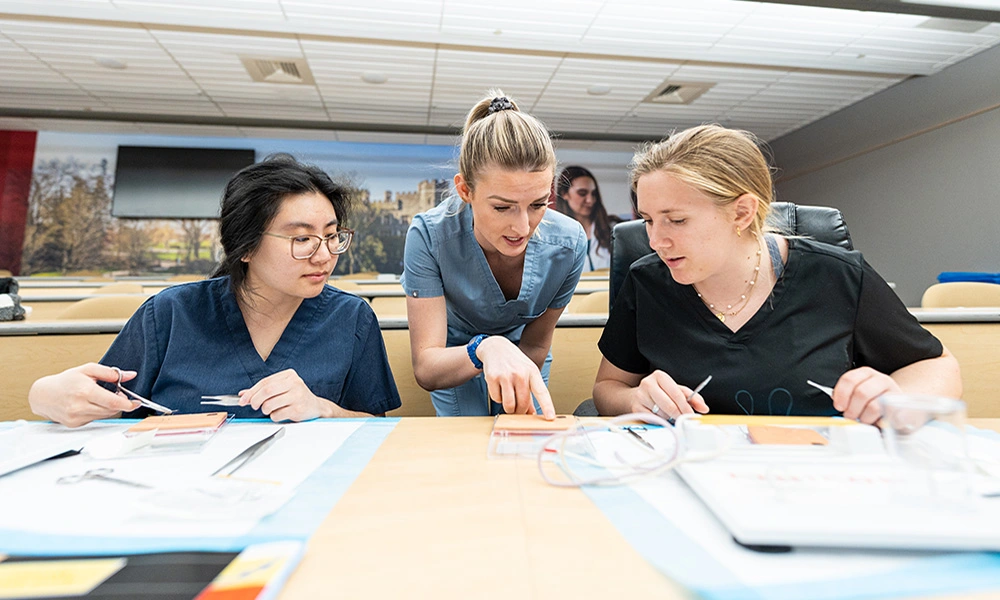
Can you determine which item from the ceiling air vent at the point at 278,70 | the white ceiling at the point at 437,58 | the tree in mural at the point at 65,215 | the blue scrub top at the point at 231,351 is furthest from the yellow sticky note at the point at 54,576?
the tree in mural at the point at 65,215

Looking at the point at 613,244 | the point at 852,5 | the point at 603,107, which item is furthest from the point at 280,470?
the point at 603,107

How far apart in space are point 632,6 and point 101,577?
4.62m

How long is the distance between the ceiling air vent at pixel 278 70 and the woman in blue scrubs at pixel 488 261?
445 centimetres

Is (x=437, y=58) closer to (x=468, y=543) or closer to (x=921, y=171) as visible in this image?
(x=921, y=171)

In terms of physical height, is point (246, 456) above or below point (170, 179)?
below

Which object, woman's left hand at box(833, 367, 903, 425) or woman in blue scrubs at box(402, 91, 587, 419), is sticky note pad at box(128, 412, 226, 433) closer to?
woman in blue scrubs at box(402, 91, 587, 419)

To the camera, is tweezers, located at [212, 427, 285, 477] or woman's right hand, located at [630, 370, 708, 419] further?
woman's right hand, located at [630, 370, 708, 419]

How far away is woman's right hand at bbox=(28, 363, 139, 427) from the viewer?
845mm

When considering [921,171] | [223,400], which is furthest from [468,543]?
[921,171]

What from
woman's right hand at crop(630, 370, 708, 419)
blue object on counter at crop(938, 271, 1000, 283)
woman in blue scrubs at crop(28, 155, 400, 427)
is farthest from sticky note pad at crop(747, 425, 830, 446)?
blue object on counter at crop(938, 271, 1000, 283)

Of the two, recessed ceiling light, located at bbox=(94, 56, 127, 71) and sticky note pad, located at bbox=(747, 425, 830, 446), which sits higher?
recessed ceiling light, located at bbox=(94, 56, 127, 71)

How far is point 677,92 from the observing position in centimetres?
588

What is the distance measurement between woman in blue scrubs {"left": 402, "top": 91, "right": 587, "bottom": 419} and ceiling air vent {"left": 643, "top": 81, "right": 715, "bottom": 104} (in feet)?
16.1

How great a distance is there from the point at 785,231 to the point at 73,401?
138 cm
